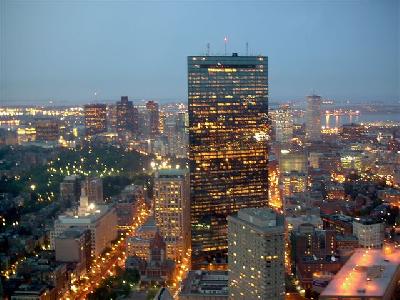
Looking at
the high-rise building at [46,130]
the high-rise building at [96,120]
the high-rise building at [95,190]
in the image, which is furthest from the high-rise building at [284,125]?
the high-rise building at [95,190]

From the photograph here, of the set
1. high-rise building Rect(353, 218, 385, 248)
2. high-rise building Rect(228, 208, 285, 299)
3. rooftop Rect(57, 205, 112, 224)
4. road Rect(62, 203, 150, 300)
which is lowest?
road Rect(62, 203, 150, 300)

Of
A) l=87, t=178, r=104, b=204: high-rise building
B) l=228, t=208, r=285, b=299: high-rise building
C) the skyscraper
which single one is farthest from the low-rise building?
the skyscraper

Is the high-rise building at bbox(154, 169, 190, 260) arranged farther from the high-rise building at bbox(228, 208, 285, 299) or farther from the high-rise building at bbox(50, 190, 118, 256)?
the high-rise building at bbox(228, 208, 285, 299)

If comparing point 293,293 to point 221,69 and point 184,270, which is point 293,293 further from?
point 221,69

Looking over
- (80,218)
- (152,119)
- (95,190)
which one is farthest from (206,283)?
(152,119)

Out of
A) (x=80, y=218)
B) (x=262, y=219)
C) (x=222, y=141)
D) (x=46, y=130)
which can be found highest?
(x=222, y=141)

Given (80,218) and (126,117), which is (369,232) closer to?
(80,218)

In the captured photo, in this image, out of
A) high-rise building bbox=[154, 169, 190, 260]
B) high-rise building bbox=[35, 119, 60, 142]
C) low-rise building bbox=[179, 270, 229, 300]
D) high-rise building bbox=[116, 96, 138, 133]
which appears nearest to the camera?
low-rise building bbox=[179, 270, 229, 300]
